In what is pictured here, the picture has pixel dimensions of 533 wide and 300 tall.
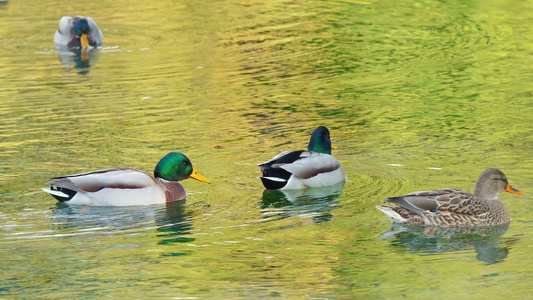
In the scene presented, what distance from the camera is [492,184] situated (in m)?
10.0

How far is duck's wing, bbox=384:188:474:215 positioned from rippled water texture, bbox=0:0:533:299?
23 cm

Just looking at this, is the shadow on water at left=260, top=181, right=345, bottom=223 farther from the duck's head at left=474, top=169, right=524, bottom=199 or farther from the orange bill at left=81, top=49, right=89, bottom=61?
the orange bill at left=81, top=49, right=89, bottom=61

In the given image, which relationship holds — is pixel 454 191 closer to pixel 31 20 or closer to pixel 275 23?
pixel 275 23

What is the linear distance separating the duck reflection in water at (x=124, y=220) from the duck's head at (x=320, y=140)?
1.95 metres

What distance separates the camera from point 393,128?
13.9 metres

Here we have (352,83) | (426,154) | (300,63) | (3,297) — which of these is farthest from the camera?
(300,63)

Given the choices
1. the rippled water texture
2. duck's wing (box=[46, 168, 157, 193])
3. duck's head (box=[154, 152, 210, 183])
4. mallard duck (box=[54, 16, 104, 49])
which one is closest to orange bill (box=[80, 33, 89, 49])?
mallard duck (box=[54, 16, 104, 49])

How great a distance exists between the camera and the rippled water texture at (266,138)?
8.62m

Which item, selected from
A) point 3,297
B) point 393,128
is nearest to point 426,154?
point 393,128

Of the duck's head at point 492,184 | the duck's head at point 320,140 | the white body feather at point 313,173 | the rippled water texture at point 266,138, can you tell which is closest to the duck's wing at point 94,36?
the rippled water texture at point 266,138

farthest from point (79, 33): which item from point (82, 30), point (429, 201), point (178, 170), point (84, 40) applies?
point (429, 201)

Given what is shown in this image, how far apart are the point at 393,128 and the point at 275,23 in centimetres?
913

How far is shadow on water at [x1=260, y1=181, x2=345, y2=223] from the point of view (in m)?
10.4

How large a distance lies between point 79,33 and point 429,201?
512 inches
